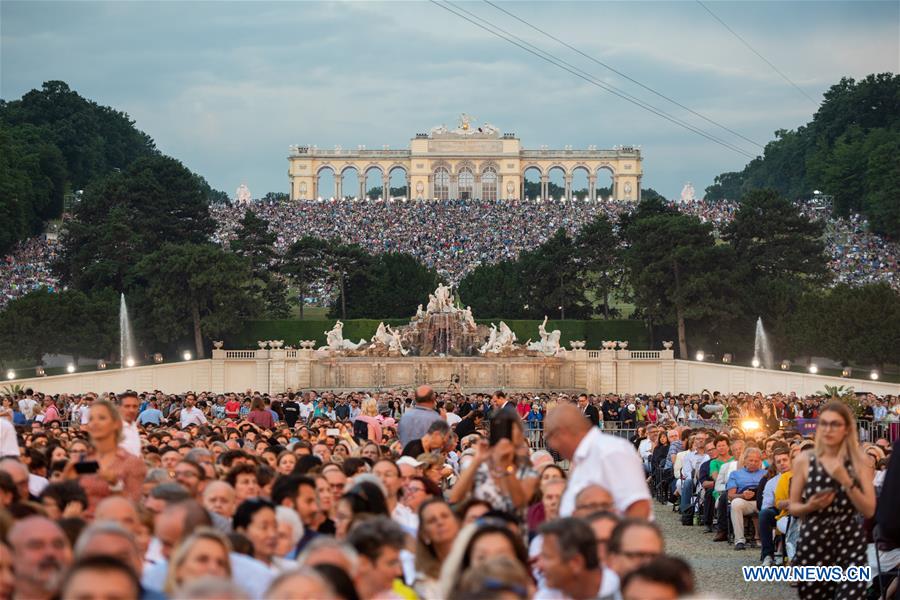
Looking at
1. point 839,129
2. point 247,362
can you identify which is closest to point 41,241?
point 247,362

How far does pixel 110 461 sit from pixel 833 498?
431cm

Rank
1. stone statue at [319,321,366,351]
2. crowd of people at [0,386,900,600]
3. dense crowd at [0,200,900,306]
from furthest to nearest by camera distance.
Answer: dense crowd at [0,200,900,306] < stone statue at [319,321,366,351] < crowd of people at [0,386,900,600]

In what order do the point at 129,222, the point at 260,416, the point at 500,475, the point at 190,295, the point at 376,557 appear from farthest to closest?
the point at 129,222 → the point at 190,295 → the point at 260,416 → the point at 500,475 → the point at 376,557

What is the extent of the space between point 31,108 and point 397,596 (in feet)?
279

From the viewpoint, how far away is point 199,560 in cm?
607

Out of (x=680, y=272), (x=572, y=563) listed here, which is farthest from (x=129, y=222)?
(x=572, y=563)

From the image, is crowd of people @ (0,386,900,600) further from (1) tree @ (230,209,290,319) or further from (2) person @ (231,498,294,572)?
(1) tree @ (230,209,290,319)

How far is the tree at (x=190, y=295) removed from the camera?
5294 centimetres

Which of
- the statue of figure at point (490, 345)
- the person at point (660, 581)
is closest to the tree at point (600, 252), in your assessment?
the statue of figure at point (490, 345)

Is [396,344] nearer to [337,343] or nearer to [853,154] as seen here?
[337,343]

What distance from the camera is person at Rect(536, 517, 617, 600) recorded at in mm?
6406

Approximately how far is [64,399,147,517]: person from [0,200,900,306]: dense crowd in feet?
176

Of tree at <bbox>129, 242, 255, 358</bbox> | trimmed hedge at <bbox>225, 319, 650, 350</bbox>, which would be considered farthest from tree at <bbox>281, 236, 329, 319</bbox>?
tree at <bbox>129, 242, 255, 358</bbox>

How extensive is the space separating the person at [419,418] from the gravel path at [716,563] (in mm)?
2424
